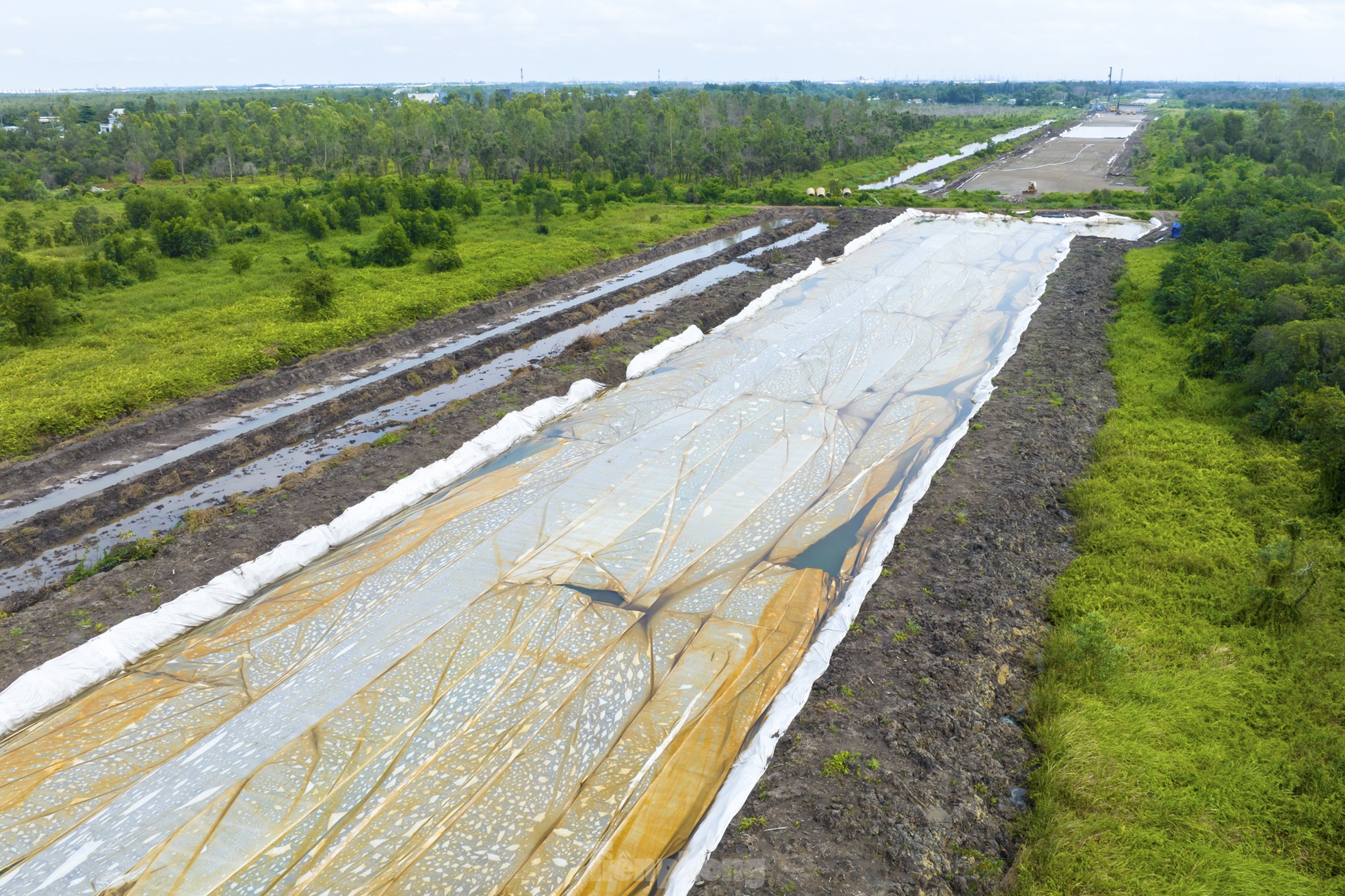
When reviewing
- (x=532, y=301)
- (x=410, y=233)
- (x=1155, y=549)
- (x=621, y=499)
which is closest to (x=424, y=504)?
(x=621, y=499)

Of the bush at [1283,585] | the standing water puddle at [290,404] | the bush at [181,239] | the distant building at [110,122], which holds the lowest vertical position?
the bush at [1283,585]

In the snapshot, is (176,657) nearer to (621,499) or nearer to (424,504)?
(424,504)

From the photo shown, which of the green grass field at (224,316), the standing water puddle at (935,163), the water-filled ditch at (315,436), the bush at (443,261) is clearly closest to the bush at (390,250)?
the green grass field at (224,316)

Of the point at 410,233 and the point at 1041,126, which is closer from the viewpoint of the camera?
the point at 410,233

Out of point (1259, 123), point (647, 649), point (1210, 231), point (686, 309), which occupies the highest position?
point (1259, 123)

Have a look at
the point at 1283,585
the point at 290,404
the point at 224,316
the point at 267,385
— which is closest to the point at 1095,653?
the point at 1283,585

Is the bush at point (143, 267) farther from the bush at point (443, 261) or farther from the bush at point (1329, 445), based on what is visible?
the bush at point (1329, 445)

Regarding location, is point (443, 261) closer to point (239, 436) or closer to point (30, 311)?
point (30, 311)
